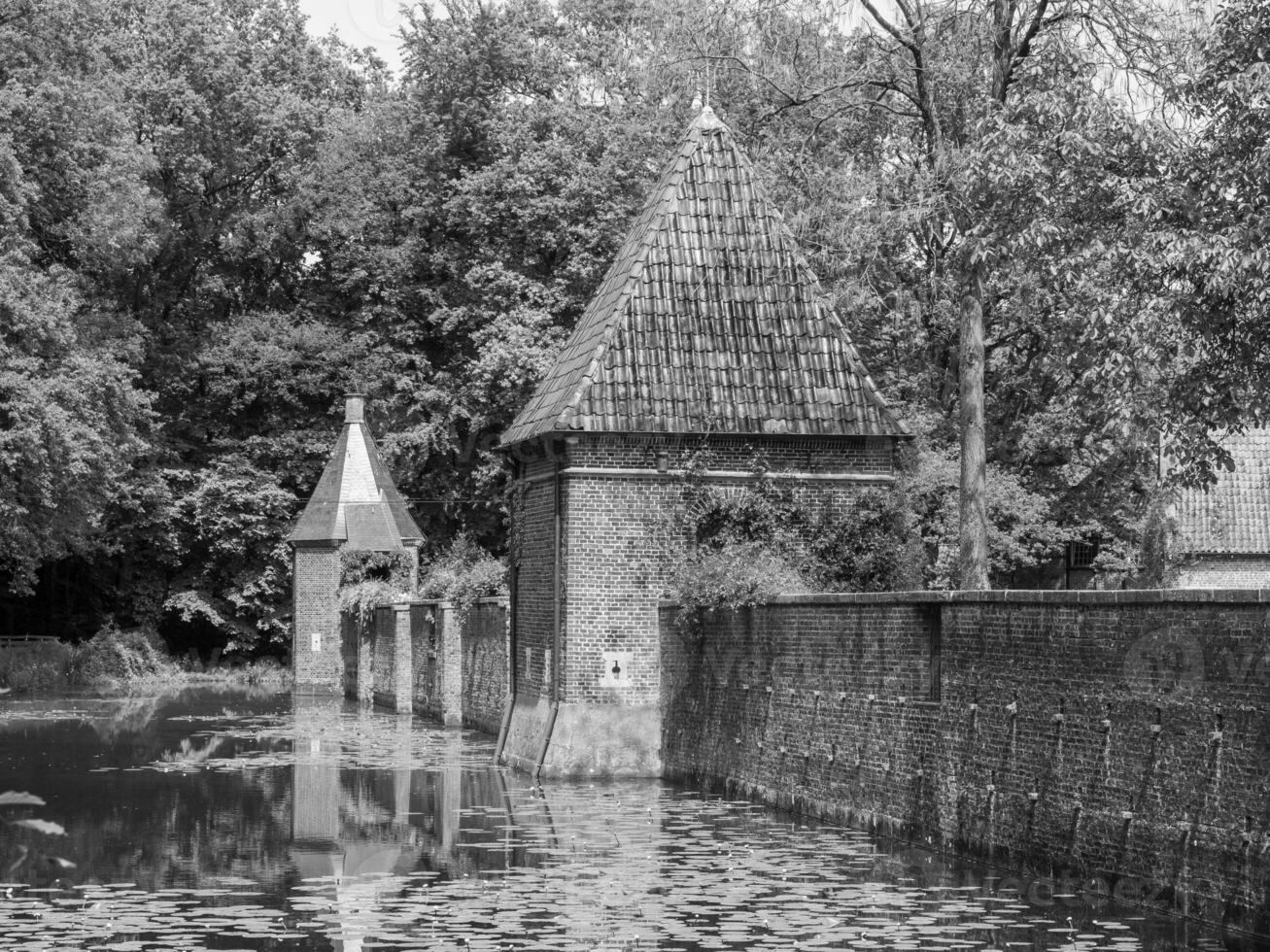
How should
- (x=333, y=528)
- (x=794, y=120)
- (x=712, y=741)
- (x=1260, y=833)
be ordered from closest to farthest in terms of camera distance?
1. (x=1260, y=833)
2. (x=712, y=741)
3. (x=794, y=120)
4. (x=333, y=528)

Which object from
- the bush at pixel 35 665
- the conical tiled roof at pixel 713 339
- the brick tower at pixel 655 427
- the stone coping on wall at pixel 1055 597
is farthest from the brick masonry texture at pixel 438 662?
the stone coping on wall at pixel 1055 597

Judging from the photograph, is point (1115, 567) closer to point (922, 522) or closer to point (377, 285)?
point (922, 522)

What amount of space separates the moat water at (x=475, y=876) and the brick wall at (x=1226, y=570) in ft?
57.8

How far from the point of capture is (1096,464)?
35719 mm

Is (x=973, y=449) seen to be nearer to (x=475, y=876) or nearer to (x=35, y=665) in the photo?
(x=475, y=876)

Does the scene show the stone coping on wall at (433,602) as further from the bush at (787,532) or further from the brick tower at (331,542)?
the bush at (787,532)

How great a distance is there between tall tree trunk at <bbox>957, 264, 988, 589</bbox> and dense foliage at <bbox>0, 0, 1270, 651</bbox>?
0.55m

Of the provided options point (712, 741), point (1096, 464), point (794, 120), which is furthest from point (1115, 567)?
point (712, 741)

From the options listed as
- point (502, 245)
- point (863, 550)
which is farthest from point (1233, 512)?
point (502, 245)

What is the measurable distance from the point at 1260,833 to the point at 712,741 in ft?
33.7

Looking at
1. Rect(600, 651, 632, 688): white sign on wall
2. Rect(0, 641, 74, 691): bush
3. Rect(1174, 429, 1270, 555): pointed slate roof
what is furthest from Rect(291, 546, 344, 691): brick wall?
Rect(600, 651, 632, 688): white sign on wall

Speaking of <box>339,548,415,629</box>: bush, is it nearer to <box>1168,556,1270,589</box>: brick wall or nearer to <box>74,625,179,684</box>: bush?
<box>74,625,179,684</box>: bush

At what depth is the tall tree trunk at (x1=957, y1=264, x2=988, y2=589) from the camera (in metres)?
22.0

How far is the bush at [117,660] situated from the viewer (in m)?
51.3
